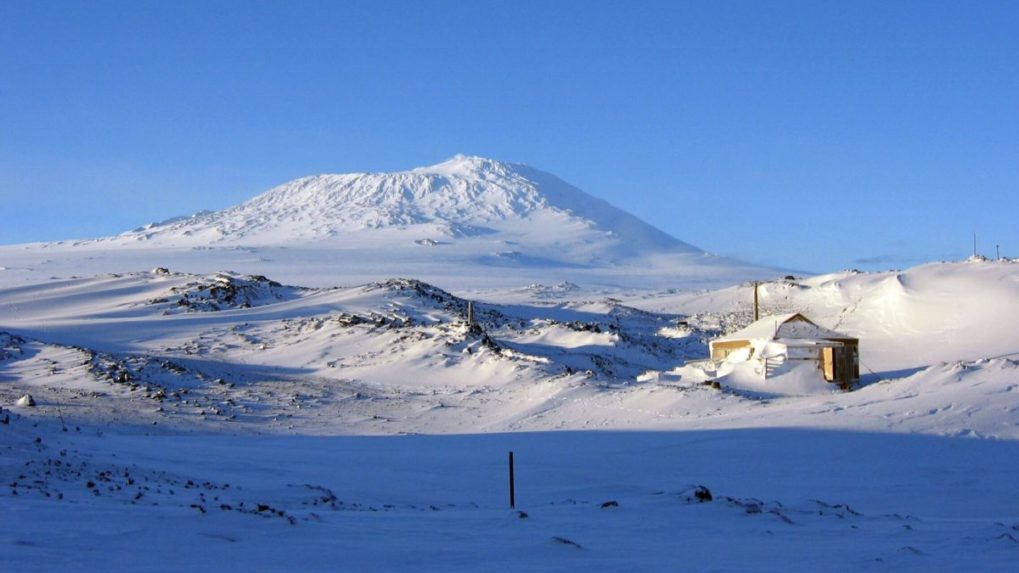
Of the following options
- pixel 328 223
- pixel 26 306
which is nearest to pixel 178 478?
pixel 26 306

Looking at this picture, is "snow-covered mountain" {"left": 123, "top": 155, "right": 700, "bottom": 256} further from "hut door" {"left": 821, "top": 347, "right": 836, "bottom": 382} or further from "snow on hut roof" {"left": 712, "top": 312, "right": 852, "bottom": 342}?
"hut door" {"left": 821, "top": 347, "right": 836, "bottom": 382}

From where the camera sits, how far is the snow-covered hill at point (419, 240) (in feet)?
373

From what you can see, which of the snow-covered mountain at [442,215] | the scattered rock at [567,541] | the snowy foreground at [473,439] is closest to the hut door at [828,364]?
the snowy foreground at [473,439]

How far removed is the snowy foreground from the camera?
32.2 ft

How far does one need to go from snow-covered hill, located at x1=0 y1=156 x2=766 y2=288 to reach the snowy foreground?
173 feet

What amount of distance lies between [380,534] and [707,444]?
497 inches

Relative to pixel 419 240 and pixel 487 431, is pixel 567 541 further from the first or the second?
pixel 419 240

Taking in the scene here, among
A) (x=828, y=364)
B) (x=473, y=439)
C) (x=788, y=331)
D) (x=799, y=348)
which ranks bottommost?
(x=473, y=439)

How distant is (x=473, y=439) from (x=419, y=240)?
113877mm

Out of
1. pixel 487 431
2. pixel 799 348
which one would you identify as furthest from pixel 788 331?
pixel 487 431

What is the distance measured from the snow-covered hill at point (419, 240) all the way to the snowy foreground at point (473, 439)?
173ft

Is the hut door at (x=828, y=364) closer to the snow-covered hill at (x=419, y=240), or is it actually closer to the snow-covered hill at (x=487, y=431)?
the snow-covered hill at (x=487, y=431)

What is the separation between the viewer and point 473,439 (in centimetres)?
2416

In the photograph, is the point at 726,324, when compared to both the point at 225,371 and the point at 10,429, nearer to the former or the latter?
the point at 225,371
